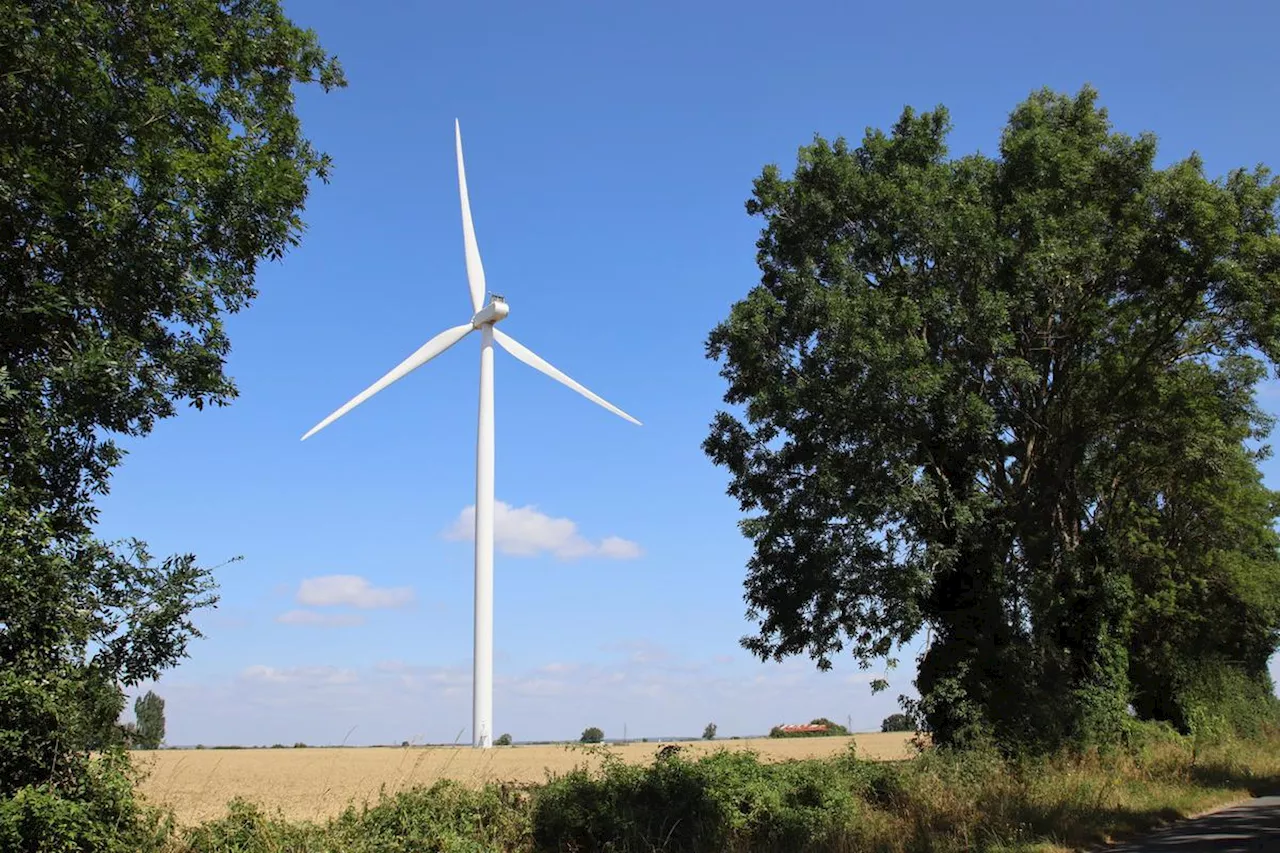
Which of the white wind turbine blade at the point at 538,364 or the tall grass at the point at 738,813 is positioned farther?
the white wind turbine blade at the point at 538,364

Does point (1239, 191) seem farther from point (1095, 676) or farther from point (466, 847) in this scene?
point (466, 847)

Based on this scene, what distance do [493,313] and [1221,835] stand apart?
31201 mm

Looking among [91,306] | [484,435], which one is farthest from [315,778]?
[91,306]

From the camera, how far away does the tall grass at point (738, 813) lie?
12258mm

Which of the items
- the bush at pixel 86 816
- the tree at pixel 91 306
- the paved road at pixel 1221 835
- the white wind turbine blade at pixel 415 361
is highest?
the white wind turbine blade at pixel 415 361

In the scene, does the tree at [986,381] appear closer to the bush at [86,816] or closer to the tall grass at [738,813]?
the tall grass at [738,813]

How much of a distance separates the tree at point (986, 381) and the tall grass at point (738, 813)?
4883mm

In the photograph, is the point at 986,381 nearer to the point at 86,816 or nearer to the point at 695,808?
the point at 695,808

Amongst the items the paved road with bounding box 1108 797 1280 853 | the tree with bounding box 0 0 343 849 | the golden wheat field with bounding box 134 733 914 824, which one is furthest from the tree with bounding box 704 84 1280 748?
the tree with bounding box 0 0 343 849

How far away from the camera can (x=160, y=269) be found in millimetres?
10344

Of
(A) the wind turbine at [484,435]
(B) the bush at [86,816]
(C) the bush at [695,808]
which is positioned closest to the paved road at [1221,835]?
(C) the bush at [695,808]

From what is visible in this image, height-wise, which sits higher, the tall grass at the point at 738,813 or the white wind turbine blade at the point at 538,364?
the white wind turbine blade at the point at 538,364

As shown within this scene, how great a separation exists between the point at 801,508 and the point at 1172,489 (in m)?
19.0

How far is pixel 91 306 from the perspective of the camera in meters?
10.2
